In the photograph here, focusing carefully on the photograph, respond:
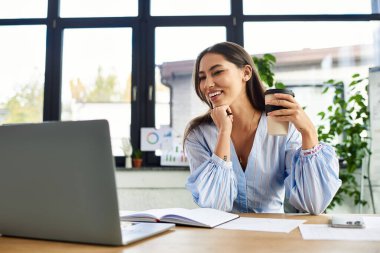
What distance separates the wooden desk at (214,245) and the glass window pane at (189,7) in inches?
110

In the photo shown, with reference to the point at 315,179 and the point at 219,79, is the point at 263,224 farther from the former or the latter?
the point at 219,79

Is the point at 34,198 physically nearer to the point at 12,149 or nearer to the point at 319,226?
the point at 12,149

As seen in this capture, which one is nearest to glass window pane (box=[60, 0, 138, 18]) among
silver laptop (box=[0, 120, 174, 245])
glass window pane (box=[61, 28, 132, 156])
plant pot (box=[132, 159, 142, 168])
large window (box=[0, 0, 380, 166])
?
large window (box=[0, 0, 380, 166])

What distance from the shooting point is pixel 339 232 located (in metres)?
0.84

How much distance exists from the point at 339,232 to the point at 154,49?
107 inches

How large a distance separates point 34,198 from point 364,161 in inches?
109

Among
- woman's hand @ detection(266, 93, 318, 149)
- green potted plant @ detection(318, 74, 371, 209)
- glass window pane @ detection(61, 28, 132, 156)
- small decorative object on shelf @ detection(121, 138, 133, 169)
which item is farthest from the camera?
glass window pane @ detection(61, 28, 132, 156)

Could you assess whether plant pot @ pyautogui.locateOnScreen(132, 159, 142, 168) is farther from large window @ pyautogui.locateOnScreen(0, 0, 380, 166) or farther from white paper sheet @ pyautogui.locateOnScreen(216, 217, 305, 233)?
white paper sheet @ pyautogui.locateOnScreen(216, 217, 305, 233)

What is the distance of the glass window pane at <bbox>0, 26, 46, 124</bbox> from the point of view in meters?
3.30

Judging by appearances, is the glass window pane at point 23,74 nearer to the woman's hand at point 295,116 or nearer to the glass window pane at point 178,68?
the glass window pane at point 178,68

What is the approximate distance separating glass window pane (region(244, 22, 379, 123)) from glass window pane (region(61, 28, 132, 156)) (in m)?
1.14

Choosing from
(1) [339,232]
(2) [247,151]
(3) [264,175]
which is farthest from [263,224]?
(2) [247,151]

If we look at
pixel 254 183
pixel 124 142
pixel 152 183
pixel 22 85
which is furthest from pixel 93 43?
pixel 254 183

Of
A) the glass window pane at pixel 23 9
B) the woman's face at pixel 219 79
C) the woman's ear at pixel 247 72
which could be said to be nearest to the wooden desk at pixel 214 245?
the woman's face at pixel 219 79
